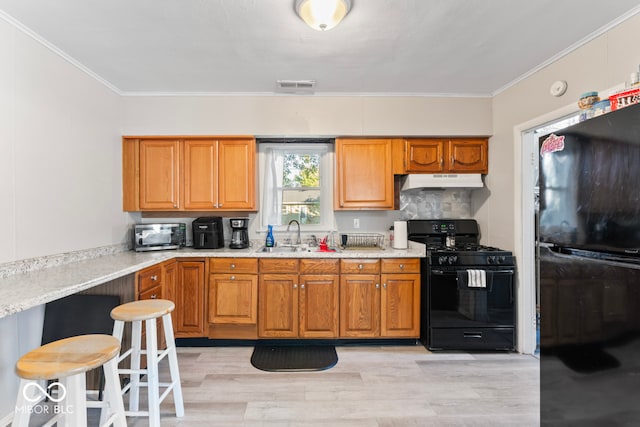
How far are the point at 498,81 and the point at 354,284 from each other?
2320 millimetres

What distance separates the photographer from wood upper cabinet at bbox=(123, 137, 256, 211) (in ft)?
10.3

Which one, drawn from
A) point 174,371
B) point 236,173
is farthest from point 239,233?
point 174,371

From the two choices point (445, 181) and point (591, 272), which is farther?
point (445, 181)

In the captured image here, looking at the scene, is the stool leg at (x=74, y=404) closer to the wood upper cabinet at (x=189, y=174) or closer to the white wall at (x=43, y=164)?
the white wall at (x=43, y=164)

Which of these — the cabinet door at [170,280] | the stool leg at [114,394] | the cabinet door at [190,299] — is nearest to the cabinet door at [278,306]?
the cabinet door at [190,299]

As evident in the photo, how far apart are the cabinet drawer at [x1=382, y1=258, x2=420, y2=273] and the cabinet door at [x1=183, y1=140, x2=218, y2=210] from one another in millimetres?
1808

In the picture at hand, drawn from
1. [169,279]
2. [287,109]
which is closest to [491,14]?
[287,109]

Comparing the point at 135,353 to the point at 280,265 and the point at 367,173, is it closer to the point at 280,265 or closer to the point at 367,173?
the point at 280,265

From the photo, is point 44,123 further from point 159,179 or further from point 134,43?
point 159,179

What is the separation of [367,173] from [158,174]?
214 cm

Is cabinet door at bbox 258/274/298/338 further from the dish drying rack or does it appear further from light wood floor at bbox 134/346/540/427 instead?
the dish drying rack

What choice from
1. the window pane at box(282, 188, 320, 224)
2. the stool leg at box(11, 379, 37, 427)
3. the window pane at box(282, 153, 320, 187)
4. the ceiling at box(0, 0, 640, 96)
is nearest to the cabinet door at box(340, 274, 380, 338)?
the window pane at box(282, 188, 320, 224)

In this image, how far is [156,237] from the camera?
3064mm

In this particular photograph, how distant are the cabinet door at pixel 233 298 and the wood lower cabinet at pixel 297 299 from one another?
74 millimetres
